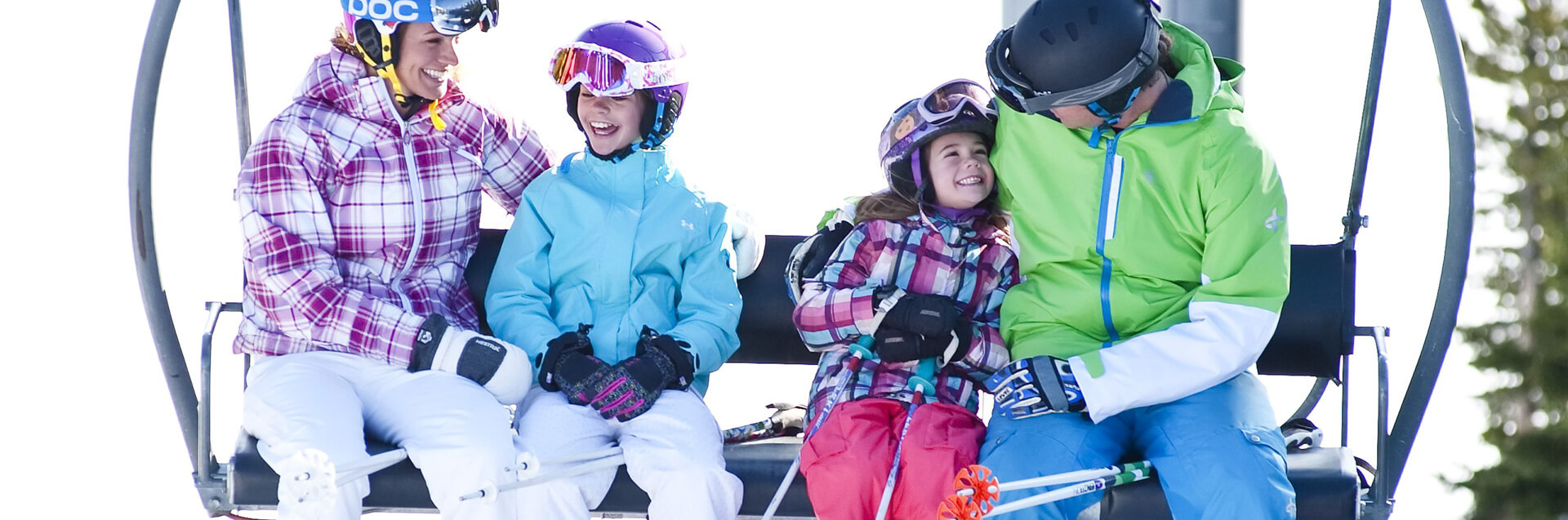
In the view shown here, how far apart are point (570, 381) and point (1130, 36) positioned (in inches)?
52.7

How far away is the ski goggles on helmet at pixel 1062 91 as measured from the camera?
301cm

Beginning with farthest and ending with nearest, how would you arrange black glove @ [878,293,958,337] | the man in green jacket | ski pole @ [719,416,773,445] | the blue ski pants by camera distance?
1. ski pole @ [719,416,773,445]
2. black glove @ [878,293,958,337]
3. the man in green jacket
4. the blue ski pants

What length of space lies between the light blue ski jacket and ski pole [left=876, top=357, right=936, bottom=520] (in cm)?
47

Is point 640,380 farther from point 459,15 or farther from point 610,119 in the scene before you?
point 459,15

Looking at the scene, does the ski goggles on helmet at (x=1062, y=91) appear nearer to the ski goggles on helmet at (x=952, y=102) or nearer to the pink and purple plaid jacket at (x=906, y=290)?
the ski goggles on helmet at (x=952, y=102)

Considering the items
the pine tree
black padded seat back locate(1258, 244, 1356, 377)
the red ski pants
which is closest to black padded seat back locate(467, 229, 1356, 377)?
black padded seat back locate(1258, 244, 1356, 377)

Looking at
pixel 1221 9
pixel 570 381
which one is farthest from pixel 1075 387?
pixel 1221 9

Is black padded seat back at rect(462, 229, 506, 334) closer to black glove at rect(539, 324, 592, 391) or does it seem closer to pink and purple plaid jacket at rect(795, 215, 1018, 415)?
black glove at rect(539, 324, 592, 391)

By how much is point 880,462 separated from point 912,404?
7.4 inches

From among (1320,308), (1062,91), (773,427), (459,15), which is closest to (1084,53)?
(1062,91)

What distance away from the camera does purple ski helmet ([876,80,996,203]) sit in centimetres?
336

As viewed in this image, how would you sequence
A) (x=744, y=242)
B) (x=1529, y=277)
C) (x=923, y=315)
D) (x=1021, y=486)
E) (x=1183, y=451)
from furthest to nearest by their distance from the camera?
Result: (x=1529, y=277), (x=744, y=242), (x=923, y=315), (x=1183, y=451), (x=1021, y=486)

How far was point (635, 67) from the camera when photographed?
352cm

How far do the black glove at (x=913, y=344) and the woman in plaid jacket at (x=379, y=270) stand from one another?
0.77 meters
